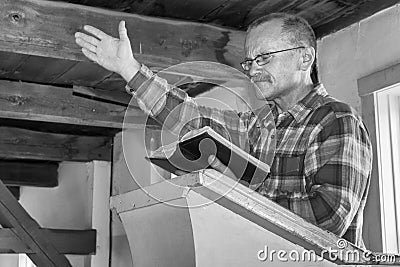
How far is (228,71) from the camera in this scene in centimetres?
297

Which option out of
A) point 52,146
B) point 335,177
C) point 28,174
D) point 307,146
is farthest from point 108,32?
point 28,174

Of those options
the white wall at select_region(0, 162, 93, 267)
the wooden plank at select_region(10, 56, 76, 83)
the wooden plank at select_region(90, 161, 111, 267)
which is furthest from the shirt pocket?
the white wall at select_region(0, 162, 93, 267)

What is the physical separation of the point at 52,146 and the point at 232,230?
13.3ft

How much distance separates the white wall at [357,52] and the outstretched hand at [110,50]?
142 cm

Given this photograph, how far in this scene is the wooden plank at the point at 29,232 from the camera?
13.1 feet

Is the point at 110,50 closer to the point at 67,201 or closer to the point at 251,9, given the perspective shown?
the point at 251,9

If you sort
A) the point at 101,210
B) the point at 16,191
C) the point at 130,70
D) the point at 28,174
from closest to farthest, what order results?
the point at 130,70 < the point at 101,210 < the point at 28,174 < the point at 16,191

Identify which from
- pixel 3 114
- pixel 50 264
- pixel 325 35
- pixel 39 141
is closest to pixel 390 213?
pixel 325 35

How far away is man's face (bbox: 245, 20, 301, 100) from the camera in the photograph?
147 centimetres

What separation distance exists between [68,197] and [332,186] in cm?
439

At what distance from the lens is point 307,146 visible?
1356 millimetres

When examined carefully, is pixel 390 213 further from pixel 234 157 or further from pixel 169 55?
pixel 234 157

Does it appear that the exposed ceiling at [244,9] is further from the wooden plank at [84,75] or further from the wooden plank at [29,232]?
the wooden plank at [29,232]

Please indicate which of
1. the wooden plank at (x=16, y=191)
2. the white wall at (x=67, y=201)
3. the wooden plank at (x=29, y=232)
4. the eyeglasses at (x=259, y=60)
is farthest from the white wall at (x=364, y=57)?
the wooden plank at (x=16, y=191)
